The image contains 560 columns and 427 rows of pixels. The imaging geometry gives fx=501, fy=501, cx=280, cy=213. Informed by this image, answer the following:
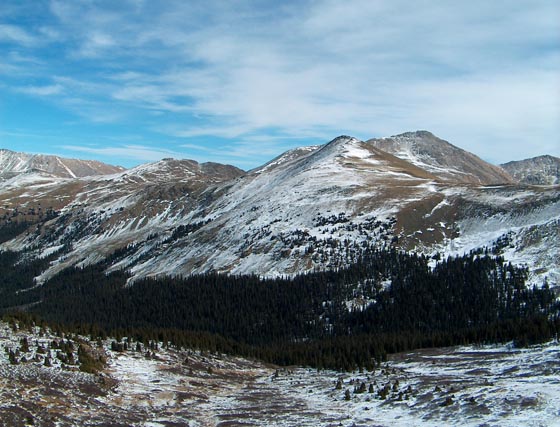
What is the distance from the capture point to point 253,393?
5788 centimetres

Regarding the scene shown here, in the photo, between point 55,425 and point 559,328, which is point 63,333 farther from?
point 559,328

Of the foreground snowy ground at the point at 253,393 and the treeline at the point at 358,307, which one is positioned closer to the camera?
the foreground snowy ground at the point at 253,393

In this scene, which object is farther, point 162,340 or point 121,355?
point 162,340

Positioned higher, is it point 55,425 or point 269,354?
point 55,425

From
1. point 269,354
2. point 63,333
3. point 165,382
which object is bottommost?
point 269,354

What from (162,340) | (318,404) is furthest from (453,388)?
(162,340)

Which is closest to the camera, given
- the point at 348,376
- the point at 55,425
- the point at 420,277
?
the point at 55,425

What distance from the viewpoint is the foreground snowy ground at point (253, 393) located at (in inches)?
1574

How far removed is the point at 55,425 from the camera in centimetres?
3619

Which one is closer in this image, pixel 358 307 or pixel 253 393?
pixel 253 393

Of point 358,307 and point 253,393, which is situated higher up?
point 253,393

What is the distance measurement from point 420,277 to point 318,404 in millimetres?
123302

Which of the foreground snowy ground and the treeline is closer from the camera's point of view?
the foreground snowy ground

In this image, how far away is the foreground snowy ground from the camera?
1574 inches
